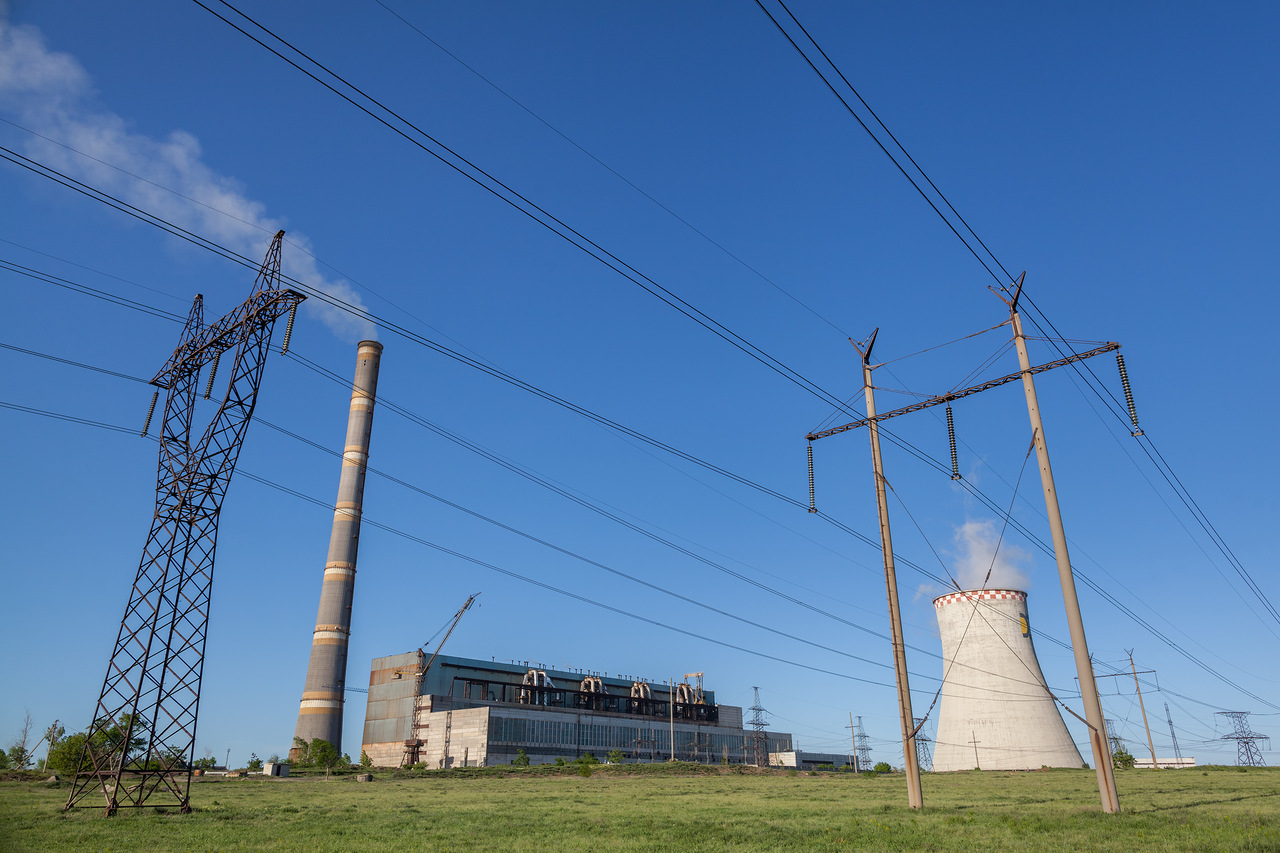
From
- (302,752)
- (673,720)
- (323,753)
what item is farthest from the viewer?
(673,720)

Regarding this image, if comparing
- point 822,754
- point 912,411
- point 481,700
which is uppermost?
point 912,411

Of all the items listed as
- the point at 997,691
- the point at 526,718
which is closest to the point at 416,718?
the point at 526,718

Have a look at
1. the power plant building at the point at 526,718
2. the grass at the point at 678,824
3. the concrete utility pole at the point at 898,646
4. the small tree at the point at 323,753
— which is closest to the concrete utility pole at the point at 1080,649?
the grass at the point at 678,824

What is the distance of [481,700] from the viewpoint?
96688mm

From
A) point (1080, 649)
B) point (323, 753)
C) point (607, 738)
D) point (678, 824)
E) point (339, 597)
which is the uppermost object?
point (339, 597)

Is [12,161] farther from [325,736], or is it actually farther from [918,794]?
[325,736]

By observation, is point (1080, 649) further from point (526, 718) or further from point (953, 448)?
point (526, 718)

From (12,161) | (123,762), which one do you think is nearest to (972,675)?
(123,762)

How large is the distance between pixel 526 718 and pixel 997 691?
181ft

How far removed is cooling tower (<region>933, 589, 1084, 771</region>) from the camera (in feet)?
172

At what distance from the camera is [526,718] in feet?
292

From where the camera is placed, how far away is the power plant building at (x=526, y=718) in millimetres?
86062

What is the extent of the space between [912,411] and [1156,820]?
13.1 m

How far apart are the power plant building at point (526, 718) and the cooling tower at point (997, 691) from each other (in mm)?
49691
